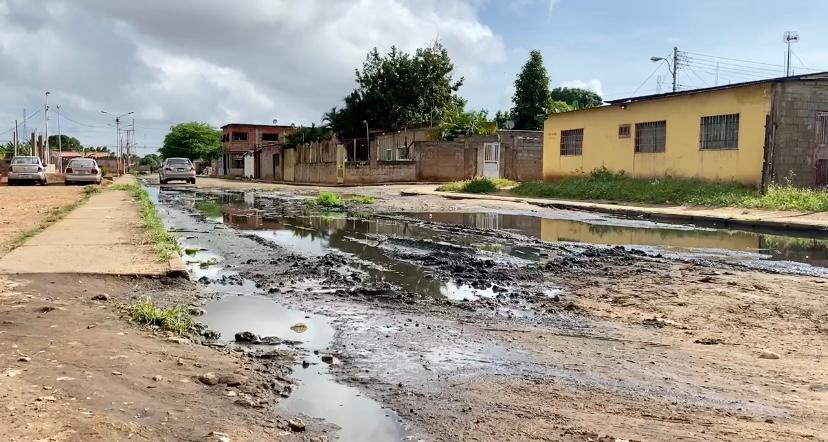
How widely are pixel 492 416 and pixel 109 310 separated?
3.80 meters

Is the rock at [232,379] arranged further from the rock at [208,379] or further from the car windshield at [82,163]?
the car windshield at [82,163]

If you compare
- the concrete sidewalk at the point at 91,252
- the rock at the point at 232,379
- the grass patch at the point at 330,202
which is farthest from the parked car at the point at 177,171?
the rock at the point at 232,379

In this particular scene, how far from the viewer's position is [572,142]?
2973cm

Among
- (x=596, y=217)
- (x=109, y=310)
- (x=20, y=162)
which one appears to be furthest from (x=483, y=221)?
(x=20, y=162)

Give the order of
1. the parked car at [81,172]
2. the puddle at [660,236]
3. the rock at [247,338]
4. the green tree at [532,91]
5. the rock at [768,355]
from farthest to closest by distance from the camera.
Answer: the green tree at [532,91] < the parked car at [81,172] < the puddle at [660,236] < the rock at [247,338] < the rock at [768,355]

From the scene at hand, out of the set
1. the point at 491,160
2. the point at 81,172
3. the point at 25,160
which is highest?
the point at 491,160

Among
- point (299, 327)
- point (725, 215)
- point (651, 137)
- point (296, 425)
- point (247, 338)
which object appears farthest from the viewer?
point (651, 137)

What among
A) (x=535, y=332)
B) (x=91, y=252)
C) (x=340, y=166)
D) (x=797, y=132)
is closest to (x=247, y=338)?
(x=535, y=332)

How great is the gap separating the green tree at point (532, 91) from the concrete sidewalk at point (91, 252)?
37.3 metres

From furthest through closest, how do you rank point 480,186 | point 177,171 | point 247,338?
point 177,171 < point 480,186 < point 247,338

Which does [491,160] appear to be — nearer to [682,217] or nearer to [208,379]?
[682,217]

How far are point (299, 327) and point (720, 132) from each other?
67.0 ft

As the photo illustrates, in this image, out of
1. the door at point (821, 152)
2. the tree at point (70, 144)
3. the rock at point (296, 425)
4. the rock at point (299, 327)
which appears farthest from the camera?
the tree at point (70, 144)

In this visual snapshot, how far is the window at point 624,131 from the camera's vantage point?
26.3 m
